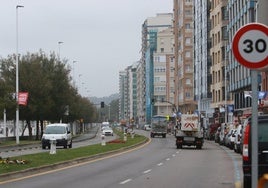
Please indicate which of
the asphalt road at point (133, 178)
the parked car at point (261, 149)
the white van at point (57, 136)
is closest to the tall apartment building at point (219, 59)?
the white van at point (57, 136)

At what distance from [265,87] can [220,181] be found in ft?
158

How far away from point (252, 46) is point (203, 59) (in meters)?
107

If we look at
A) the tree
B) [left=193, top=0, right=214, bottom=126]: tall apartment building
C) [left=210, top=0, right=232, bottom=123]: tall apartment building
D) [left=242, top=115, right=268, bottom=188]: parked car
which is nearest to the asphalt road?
[left=242, top=115, right=268, bottom=188]: parked car

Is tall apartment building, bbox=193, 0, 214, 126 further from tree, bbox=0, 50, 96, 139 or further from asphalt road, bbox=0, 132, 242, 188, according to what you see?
asphalt road, bbox=0, 132, 242, 188

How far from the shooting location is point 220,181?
19125 mm

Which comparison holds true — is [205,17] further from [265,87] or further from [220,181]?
[220,181]

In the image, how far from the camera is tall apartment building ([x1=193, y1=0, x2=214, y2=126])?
110 metres

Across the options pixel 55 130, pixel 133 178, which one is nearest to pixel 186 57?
pixel 55 130

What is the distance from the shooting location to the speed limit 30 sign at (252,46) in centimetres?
795

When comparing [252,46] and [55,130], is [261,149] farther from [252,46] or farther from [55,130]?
[55,130]

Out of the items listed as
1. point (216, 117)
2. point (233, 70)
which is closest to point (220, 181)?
point (233, 70)

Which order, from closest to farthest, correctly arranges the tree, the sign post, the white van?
1. the sign post
2. the white van
3. the tree

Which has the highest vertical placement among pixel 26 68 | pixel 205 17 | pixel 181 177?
pixel 205 17

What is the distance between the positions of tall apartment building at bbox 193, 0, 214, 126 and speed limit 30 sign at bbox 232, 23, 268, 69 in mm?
96313
